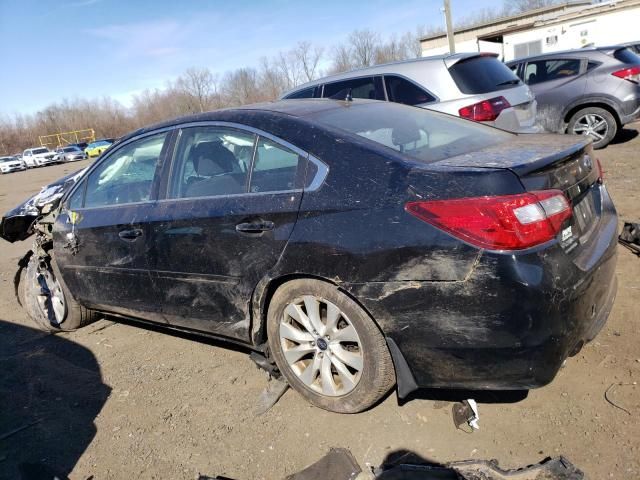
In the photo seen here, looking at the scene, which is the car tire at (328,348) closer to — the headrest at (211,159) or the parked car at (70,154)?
the headrest at (211,159)

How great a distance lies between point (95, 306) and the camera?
4.07 metres

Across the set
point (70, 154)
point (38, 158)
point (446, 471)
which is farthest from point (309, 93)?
point (70, 154)

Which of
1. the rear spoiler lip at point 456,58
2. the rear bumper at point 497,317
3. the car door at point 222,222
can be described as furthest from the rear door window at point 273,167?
the rear spoiler lip at point 456,58

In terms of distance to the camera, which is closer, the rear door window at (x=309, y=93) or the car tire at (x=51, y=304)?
the car tire at (x=51, y=304)

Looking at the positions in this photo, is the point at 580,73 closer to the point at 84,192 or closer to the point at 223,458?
the point at 84,192

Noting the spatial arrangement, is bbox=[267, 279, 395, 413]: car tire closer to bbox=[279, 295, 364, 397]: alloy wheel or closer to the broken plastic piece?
bbox=[279, 295, 364, 397]: alloy wheel

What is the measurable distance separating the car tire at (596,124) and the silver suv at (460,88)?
290 cm

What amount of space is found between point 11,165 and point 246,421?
46.8 metres

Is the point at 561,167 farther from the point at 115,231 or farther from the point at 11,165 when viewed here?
the point at 11,165

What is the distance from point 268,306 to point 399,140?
1.17m

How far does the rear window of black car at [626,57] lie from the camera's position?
8641mm

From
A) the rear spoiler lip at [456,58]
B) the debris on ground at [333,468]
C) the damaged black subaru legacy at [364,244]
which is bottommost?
the debris on ground at [333,468]

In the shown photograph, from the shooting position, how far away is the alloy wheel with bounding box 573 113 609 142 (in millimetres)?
8891

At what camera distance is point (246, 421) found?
290 centimetres
